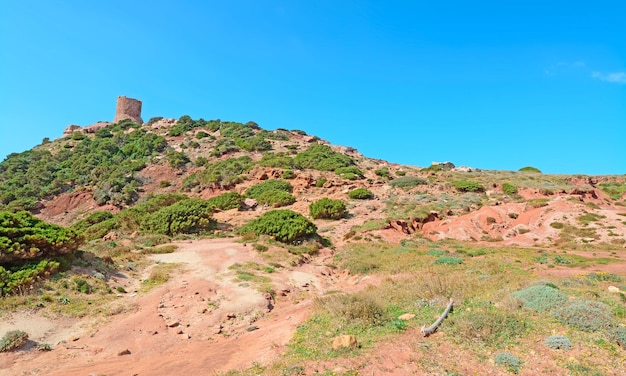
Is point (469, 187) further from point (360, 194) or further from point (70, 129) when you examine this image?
point (70, 129)

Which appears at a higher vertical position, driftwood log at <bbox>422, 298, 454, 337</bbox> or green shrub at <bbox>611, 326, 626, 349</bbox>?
driftwood log at <bbox>422, 298, 454, 337</bbox>

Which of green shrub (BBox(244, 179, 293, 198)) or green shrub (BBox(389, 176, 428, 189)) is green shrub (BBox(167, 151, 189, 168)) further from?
green shrub (BBox(389, 176, 428, 189))

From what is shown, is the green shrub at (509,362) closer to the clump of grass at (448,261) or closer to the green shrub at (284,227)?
the clump of grass at (448,261)

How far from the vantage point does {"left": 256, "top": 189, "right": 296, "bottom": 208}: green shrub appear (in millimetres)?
35062

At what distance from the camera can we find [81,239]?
48.5 ft

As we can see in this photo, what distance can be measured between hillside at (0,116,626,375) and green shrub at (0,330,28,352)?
26 cm

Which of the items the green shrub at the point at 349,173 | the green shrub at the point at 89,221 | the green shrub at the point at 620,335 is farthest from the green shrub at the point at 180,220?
the green shrub at the point at 620,335

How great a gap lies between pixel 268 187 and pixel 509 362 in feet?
108

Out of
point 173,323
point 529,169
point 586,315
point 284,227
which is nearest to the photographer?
point 586,315

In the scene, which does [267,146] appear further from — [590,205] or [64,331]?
[64,331]

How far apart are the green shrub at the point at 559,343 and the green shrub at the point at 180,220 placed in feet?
79.7

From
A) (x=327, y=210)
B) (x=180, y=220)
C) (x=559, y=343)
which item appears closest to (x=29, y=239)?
(x=180, y=220)

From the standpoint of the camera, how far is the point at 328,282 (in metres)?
17.2

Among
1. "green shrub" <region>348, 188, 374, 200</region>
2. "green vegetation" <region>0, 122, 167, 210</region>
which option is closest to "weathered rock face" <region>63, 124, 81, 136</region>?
"green vegetation" <region>0, 122, 167, 210</region>
